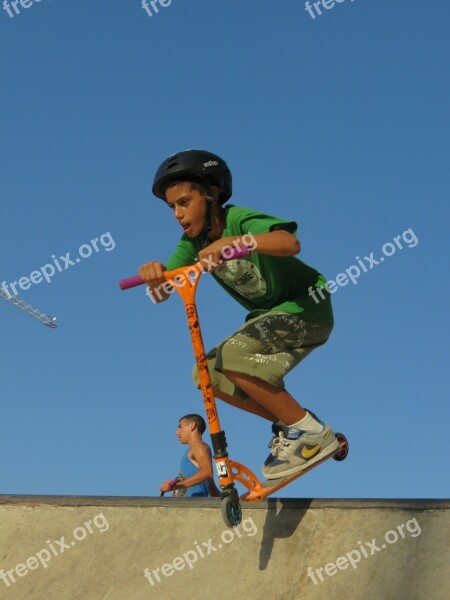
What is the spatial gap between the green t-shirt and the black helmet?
24cm

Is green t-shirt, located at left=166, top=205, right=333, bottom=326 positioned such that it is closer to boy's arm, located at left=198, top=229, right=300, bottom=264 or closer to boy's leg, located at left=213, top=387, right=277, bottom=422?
boy's arm, located at left=198, top=229, right=300, bottom=264

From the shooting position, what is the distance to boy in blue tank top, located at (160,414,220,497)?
7.94 metres

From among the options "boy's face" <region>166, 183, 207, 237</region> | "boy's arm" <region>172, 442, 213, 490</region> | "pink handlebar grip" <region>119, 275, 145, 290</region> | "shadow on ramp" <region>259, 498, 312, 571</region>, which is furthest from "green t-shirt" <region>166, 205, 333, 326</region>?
"boy's arm" <region>172, 442, 213, 490</region>

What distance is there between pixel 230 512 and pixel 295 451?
2.57 feet

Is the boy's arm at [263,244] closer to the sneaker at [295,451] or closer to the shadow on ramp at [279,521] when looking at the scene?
the sneaker at [295,451]

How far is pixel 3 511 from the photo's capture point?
629 cm

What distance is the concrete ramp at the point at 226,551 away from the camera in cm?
479

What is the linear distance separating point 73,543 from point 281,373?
6.58ft

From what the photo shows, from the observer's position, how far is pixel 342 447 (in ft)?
19.1

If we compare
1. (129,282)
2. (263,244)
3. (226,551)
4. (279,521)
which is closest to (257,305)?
(263,244)

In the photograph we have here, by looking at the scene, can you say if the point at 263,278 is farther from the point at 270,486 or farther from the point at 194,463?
the point at 194,463

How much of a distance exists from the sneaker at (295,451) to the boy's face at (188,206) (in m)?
1.57

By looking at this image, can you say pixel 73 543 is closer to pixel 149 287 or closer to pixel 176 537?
pixel 176 537

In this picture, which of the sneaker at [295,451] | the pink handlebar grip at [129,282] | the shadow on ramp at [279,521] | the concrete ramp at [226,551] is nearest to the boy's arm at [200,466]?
the concrete ramp at [226,551]
